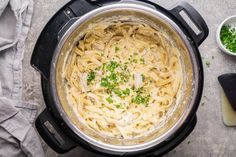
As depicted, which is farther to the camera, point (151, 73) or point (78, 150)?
point (78, 150)

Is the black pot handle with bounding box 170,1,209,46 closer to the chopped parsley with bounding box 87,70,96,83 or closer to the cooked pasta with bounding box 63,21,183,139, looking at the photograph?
the cooked pasta with bounding box 63,21,183,139

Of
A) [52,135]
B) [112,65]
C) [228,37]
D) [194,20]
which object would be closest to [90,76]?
[112,65]

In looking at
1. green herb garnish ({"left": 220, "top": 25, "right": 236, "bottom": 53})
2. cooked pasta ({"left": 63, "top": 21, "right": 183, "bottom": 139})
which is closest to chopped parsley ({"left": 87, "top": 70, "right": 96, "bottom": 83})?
cooked pasta ({"left": 63, "top": 21, "right": 183, "bottom": 139})

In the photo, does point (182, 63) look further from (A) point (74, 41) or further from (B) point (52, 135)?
(B) point (52, 135)

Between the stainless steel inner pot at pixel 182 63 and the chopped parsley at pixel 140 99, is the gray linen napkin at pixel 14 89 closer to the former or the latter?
the stainless steel inner pot at pixel 182 63

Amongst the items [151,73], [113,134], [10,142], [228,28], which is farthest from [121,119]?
[228,28]

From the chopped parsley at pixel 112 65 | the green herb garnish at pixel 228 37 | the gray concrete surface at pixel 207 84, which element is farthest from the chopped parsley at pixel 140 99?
the green herb garnish at pixel 228 37

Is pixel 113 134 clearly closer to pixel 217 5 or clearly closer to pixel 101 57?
pixel 101 57
